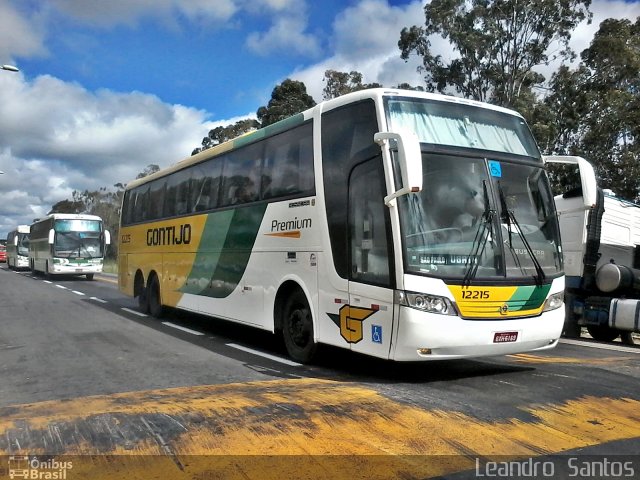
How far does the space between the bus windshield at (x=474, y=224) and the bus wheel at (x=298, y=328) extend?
2.10 m

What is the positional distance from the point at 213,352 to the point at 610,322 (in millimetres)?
7094

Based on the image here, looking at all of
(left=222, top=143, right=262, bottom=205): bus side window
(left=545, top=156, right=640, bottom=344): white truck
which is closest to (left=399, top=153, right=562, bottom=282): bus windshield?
(left=222, top=143, right=262, bottom=205): bus side window

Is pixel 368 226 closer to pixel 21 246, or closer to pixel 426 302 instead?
pixel 426 302

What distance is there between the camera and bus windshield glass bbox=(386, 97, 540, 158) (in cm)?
640

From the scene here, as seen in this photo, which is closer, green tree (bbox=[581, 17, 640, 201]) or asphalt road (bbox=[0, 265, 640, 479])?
asphalt road (bbox=[0, 265, 640, 479])

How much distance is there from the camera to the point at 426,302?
5.87 metres

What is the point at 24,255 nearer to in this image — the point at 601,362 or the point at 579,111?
the point at 579,111

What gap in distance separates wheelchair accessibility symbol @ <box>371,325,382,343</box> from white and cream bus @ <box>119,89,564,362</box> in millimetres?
13

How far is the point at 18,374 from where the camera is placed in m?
7.48

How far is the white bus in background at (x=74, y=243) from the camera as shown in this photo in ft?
91.8

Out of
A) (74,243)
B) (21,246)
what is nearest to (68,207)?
(21,246)

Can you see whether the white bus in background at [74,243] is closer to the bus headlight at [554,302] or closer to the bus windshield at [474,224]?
the bus windshield at [474,224]

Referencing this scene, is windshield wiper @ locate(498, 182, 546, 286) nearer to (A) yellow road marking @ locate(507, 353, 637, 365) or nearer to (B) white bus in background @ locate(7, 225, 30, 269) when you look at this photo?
(A) yellow road marking @ locate(507, 353, 637, 365)

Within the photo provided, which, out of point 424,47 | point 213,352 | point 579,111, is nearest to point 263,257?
point 213,352
